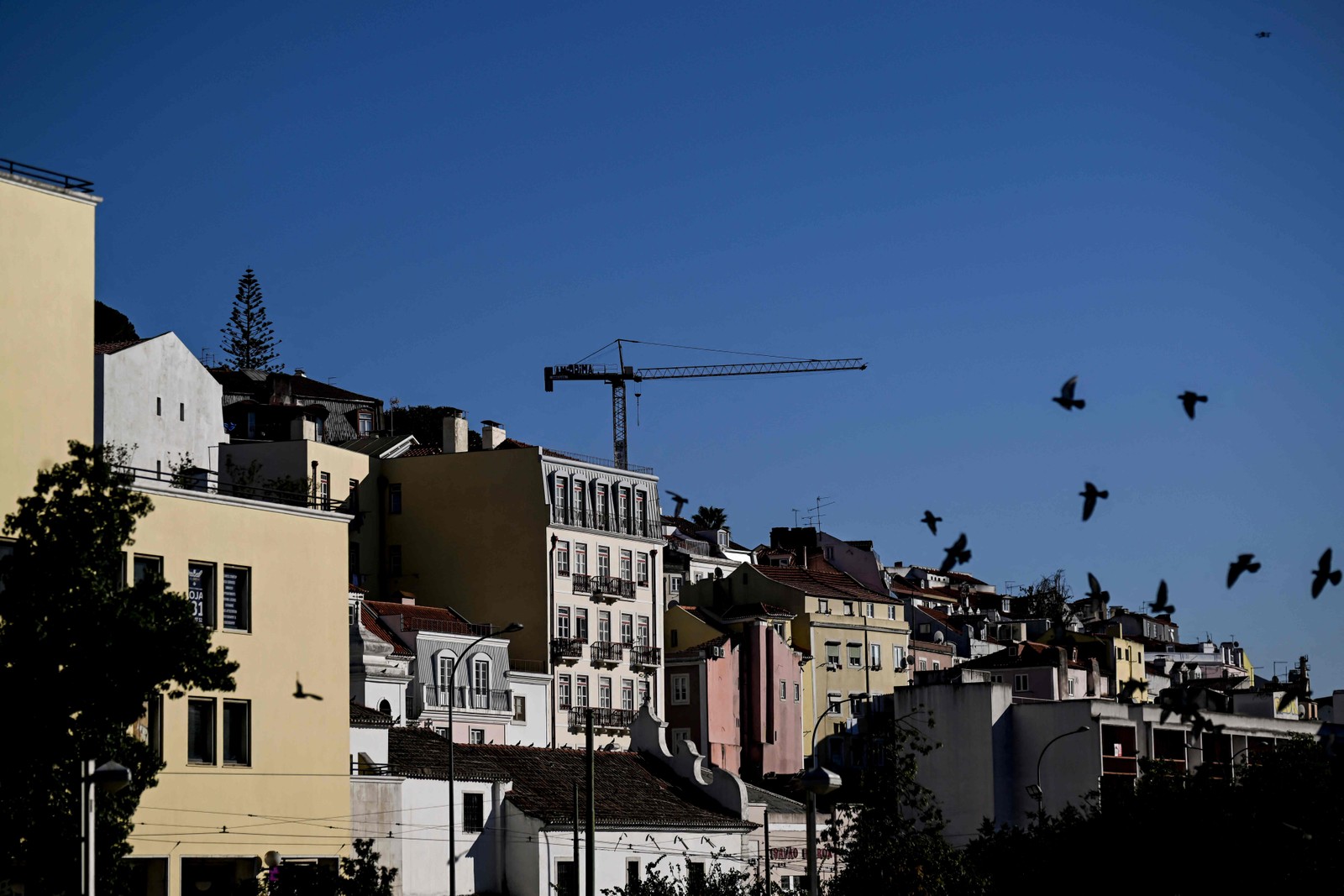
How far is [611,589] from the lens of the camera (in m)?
94.3

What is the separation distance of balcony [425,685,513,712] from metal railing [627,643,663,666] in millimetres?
11594

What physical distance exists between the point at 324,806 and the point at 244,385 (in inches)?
2650

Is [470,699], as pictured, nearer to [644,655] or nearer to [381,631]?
[381,631]

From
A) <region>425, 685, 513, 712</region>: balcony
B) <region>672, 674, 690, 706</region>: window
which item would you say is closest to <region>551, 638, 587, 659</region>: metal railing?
<region>425, 685, 513, 712</region>: balcony

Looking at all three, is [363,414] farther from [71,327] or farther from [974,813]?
[71,327]

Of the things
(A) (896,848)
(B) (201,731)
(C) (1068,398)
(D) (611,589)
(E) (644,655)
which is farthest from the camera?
(E) (644,655)

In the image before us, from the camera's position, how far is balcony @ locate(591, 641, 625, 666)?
91812 millimetres

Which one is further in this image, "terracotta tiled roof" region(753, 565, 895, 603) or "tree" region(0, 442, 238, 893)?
"terracotta tiled roof" region(753, 565, 895, 603)

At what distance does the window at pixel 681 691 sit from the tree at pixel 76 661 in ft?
210

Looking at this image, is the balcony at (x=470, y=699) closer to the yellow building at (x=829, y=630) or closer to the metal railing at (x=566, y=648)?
the metal railing at (x=566, y=648)

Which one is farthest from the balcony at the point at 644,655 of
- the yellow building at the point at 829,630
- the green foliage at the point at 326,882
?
the green foliage at the point at 326,882

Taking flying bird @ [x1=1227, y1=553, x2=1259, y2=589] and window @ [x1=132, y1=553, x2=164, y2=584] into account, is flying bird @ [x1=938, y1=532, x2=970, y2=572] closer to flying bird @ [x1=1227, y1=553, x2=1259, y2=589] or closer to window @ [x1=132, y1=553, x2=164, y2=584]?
flying bird @ [x1=1227, y1=553, x2=1259, y2=589]

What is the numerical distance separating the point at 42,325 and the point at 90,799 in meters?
14.4

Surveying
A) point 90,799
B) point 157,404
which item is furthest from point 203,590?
point 157,404
